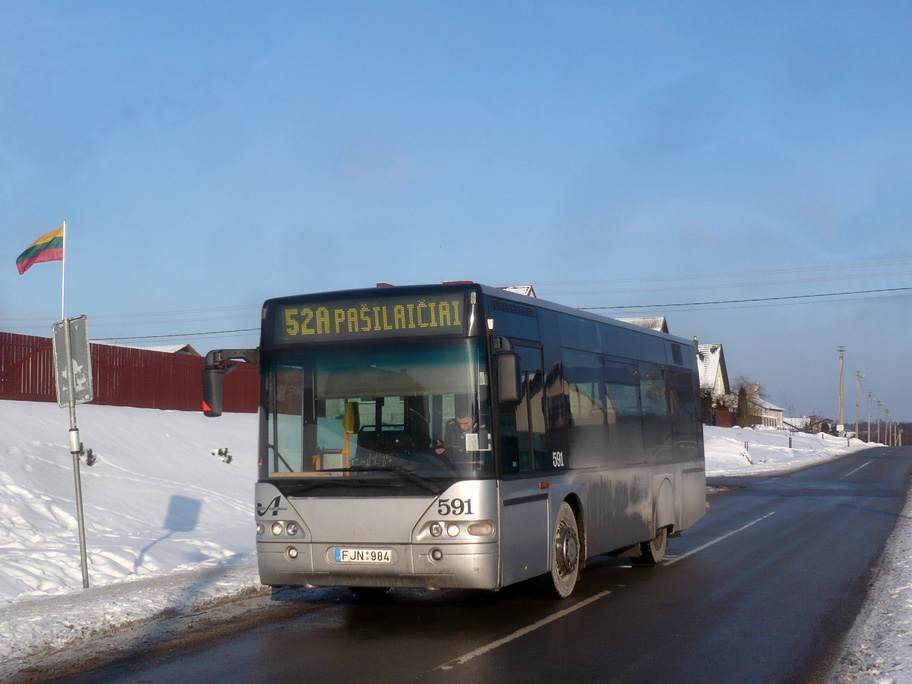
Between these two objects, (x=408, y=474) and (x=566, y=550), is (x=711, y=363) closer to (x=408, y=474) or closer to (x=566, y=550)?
(x=566, y=550)

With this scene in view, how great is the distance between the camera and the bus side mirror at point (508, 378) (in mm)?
8391

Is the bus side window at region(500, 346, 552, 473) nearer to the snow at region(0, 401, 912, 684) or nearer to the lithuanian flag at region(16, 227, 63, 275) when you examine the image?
the snow at region(0, 401, 912, 684)

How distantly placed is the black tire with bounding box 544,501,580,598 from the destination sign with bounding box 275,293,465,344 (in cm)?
243

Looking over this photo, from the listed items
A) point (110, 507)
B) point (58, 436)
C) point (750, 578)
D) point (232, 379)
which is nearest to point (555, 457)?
point (750, 578)

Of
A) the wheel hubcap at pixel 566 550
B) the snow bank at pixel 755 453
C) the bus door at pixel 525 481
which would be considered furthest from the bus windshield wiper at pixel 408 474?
the snow bank at pixel 755 453

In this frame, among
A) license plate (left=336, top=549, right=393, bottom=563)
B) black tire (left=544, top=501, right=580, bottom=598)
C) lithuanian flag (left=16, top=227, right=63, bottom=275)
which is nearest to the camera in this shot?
license plate (left=336, top=549, right=393, bottom=563)

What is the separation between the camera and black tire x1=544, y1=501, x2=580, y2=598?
32.8 ft

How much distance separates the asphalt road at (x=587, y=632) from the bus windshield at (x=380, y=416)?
1381 millimetres

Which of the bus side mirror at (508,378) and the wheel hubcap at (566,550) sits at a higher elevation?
the bus side mirror at (508,378)

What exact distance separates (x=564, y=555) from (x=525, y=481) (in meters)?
1.43

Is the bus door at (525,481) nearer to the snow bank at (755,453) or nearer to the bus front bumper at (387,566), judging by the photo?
the bus front bumper at (387,566)

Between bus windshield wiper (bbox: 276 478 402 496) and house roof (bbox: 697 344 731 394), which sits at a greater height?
house roof (bbox: 697 344 731 394)

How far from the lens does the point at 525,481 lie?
30.1 ft

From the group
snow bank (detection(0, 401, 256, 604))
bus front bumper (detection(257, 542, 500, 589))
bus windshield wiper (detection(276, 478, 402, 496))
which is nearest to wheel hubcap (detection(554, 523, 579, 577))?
bus front bumper (detection(257, 542, 500, 589))
